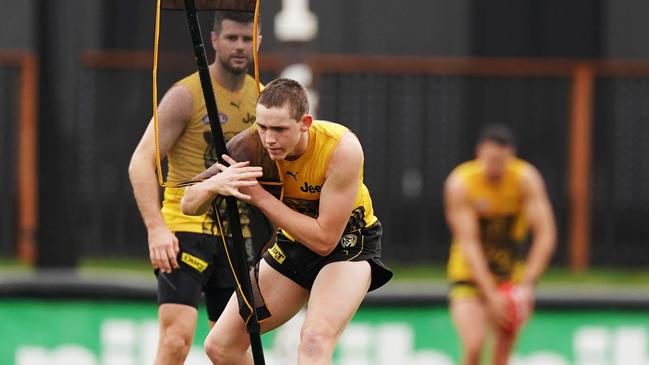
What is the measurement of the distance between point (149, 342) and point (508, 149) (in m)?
3.08

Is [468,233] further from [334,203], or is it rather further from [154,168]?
[334,203]

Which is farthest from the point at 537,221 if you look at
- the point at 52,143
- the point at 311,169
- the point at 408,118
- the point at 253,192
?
the point at 253,192

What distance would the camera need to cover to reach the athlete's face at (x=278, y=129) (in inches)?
275

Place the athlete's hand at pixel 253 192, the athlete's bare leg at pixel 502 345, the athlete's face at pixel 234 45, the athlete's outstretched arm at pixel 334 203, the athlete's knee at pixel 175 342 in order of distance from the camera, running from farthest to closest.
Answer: the athlete's bare leg at pixel 502 345 → the athlete's knee at pixel 175 342 → the athlete's face at pixel 234 45 → the athlete's outstretched arm at pixel 334 203 → the athlete's hand at pixel 253 192

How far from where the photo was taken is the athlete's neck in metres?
7.99

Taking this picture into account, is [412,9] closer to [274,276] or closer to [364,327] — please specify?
[364,327]

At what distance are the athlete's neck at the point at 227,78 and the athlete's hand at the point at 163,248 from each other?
808 mm

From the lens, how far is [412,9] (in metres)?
15.2

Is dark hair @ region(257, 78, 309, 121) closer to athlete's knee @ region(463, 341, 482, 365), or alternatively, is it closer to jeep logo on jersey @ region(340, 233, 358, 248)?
jeep logo on jersey @ region(340, 233, 358, 248)

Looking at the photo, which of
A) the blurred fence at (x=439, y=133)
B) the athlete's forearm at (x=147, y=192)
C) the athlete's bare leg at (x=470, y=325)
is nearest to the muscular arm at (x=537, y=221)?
the athlete's bare leg at (x=470, y=325)

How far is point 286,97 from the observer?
7031mm

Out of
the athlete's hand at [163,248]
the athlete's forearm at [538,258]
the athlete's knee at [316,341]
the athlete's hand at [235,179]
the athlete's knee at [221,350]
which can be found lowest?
the athlete's forearm at [538,258]

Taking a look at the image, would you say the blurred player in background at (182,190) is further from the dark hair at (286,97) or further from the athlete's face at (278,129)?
the athlete's face at (278,129)

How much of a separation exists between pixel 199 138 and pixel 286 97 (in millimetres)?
1292
